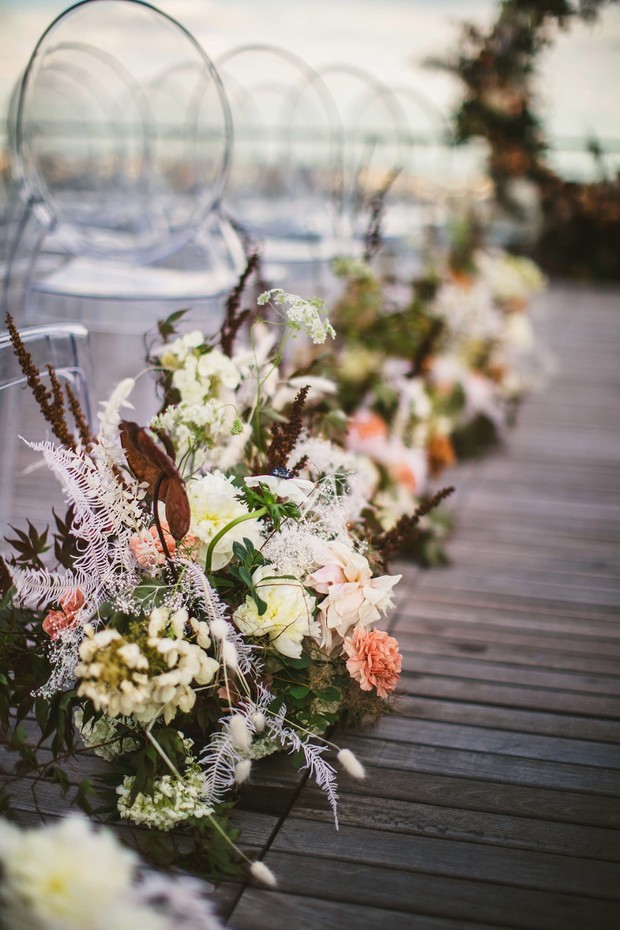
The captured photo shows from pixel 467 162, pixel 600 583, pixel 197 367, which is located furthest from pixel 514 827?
pixel 467 162

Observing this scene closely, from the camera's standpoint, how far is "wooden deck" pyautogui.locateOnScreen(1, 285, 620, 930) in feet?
3.67

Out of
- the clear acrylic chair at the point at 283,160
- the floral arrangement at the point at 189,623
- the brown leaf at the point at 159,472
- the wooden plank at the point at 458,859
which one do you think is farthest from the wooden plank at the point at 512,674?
the clear acrylic chair at the point at 283,160

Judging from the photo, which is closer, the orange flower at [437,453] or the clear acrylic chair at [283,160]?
the orange flower at [437,453]

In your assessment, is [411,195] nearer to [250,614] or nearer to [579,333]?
[579,333]

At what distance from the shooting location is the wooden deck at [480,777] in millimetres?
1120

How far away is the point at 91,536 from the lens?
4.17ft

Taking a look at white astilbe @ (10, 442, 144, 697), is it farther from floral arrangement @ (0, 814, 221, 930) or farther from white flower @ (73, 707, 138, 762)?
floral arrangement @ (0, 814, 221, 930)

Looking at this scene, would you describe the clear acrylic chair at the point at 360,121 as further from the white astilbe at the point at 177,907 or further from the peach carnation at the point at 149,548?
the white astilbe at the point at 177,907

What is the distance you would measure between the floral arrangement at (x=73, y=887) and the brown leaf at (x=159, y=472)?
446 mm

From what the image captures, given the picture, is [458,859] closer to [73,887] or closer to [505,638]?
[73,887]

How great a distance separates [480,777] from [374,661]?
0.29 m

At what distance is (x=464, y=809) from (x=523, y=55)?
4.01 metres

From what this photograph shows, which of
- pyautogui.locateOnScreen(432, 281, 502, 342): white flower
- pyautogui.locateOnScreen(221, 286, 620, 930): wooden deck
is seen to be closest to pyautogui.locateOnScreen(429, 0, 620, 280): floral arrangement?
pyautogui.locateOnScreen(432, 281, 502, 342): white flower

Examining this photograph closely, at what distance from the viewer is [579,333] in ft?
17.7
